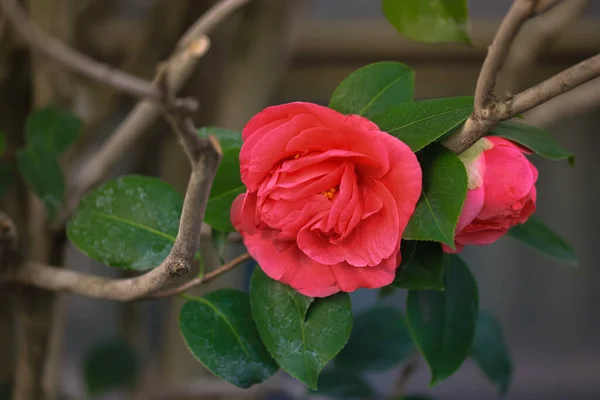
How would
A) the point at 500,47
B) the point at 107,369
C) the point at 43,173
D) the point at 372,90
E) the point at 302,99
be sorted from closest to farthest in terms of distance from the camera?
the point at 500,47 < the point at 372,90 < the point at 43,173 < the point at 107,369 < the point at 302,99

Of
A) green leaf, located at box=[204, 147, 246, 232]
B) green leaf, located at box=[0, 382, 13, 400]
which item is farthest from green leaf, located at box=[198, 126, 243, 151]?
green leaf, located at box=[0, 382, 13, 400]

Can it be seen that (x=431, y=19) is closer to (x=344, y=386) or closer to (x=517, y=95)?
(x=517, y=95)

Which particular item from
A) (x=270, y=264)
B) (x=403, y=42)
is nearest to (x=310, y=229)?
(x=270, y=264)

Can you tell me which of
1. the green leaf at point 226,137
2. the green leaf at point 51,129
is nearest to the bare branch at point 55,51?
the green leaf at point 51,129

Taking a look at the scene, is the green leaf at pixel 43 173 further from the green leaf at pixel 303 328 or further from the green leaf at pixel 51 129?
the green leaf at pixel 303 328

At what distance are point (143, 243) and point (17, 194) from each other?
18.0 inches

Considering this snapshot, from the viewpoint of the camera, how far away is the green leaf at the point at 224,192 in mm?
354

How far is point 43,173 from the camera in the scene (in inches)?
20.5

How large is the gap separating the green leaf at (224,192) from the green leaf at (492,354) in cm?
35

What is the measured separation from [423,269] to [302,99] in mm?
831

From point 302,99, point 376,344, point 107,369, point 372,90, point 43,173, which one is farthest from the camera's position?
point 302,99

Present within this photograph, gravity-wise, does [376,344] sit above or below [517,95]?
below

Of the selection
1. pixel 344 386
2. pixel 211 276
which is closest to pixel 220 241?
pixel 211 276

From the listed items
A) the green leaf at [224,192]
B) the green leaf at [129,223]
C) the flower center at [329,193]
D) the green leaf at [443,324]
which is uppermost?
the flower center at [329,193]
